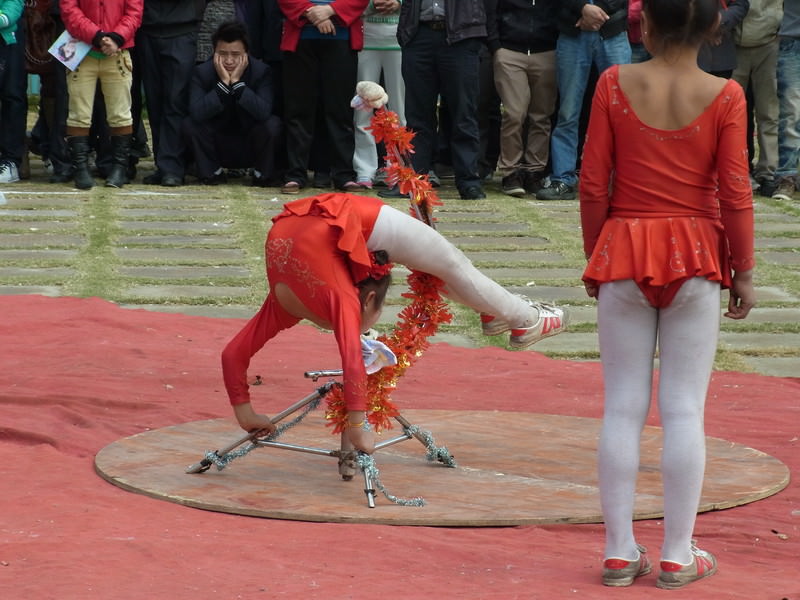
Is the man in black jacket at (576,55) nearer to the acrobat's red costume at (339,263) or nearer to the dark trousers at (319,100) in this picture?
the dark trousers at (319,100)

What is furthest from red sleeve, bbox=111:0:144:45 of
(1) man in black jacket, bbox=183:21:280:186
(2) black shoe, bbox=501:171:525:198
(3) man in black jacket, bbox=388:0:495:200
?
(2) black shoe, bbox=501:171:525:198

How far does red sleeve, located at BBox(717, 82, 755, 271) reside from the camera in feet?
12.5

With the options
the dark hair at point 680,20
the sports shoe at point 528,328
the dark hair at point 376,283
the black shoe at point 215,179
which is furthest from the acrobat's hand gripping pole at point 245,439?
Result: the black shoe at point 215,179

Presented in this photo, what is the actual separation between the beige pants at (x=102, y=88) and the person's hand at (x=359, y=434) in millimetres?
7016

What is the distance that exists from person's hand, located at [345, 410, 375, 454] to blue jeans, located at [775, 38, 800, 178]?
745cm

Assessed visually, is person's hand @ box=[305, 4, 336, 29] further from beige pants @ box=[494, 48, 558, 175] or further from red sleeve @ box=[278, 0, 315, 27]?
beige pants @ box=[494, 48, 558, 175]

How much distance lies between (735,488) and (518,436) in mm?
1008

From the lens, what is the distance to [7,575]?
393 cm

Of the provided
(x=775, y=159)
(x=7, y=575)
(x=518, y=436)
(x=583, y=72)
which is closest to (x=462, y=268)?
(x=518, y=436)

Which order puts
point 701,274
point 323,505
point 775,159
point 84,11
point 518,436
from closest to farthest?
point 701,274 < point 323,505 < point 518,436 < point 84,11 < point 775,159

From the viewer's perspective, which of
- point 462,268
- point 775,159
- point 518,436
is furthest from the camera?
point 775,159

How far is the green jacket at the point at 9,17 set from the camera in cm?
1088

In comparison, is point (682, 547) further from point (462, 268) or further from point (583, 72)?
point (583, 72)

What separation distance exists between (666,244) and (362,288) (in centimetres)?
133
